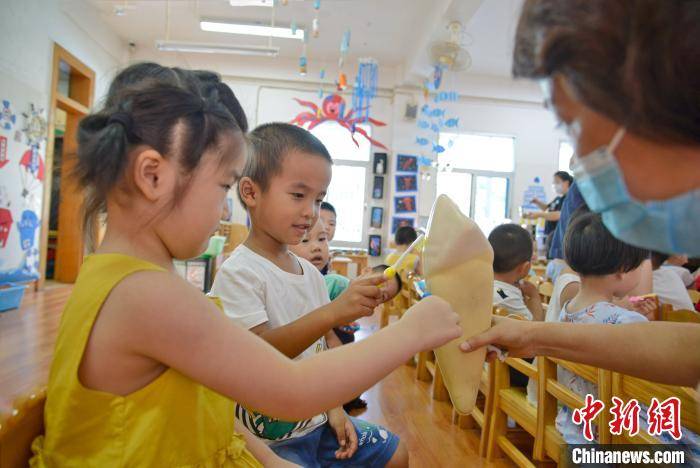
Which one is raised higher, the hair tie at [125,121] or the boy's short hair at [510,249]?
the hair tie at [125,121]

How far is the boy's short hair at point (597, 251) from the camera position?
60.4 inches

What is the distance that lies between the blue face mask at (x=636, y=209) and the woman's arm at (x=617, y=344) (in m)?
0.43

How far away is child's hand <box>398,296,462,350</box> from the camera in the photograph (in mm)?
725

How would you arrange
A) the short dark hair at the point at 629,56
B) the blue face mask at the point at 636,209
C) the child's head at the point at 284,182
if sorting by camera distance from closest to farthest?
the short dark hair at the point at 629,56, the blue face mask at the point at 636,209, the child's head at the point at 284,182

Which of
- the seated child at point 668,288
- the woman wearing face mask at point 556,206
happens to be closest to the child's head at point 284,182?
the seated child at point 668,288

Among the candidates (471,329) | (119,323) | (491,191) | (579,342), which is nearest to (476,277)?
(471,329)

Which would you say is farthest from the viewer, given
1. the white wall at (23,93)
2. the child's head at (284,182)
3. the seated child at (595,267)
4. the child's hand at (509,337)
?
the white wall at (23,93)

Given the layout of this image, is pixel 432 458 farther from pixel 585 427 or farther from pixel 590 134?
pixel 590 134

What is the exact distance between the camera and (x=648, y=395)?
0.93 metres

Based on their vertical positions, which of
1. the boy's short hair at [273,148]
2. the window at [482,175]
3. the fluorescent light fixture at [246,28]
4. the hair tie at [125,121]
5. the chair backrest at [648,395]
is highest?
the fluorescent light fixture at [246,28]

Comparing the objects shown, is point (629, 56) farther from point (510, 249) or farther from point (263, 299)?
point (510, 249)

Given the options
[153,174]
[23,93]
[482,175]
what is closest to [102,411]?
[153,174]

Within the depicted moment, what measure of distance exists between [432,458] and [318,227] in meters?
1.08

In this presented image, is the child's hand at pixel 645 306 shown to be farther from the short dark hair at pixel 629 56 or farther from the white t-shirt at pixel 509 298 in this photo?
the short dark hair at pixel 629 56
